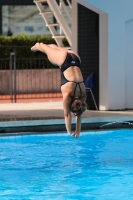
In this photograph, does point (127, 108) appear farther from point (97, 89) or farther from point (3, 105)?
point (3, 105)

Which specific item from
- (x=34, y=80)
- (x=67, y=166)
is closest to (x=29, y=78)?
(x=34, y=80)

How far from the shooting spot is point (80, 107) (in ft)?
32.3

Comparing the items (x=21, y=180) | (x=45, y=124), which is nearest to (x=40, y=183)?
(x=21, y=180)

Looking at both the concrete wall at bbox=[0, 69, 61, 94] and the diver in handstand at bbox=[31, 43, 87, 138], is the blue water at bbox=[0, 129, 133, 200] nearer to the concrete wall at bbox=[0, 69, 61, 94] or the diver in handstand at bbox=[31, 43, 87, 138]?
the diver in handstand at bbox=[31, 43, 87, 138]

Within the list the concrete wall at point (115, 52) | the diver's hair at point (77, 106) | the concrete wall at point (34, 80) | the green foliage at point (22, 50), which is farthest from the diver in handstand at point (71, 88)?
the green foliage at point (22, 50)

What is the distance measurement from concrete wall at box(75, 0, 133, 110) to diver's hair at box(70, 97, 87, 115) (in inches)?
253

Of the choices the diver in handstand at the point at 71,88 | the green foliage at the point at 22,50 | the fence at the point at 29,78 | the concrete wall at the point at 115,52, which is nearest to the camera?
the diver in handstand at the point at 71,88

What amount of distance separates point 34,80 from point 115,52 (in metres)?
6.39

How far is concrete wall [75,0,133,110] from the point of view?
16281mm

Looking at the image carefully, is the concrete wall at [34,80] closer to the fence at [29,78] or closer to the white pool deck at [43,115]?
the fence at [29,78]

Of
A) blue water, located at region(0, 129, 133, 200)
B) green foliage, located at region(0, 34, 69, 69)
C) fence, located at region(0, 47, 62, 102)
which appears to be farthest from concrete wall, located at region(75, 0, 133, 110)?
green foliage, located at region(0, 34, 69, 69)

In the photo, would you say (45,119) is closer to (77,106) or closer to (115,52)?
(115,52)

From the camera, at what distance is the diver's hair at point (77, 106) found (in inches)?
388

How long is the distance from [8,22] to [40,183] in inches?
713
